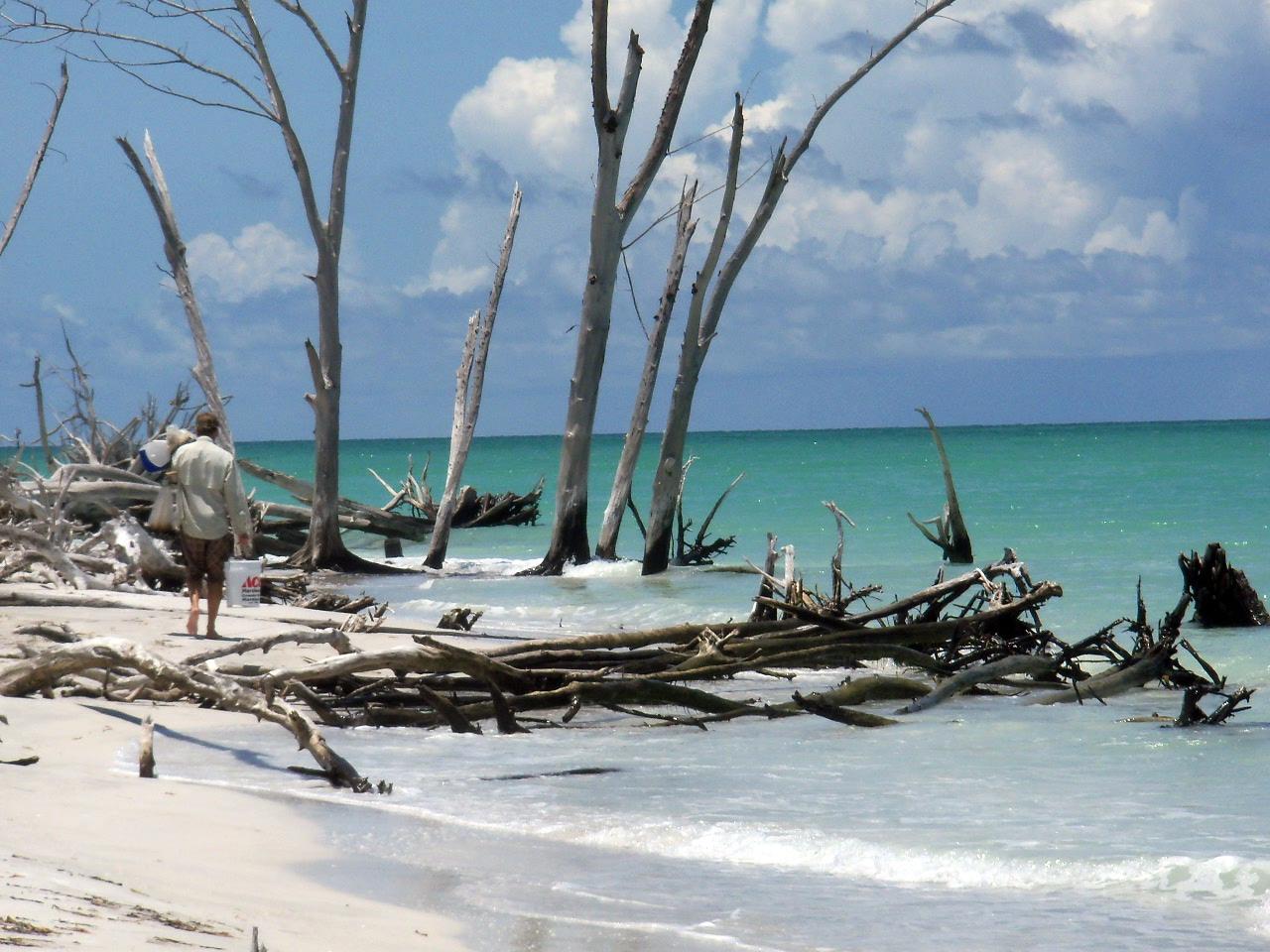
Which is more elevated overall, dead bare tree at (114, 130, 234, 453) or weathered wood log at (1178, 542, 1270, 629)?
dead bare tree at (114, 130, 234, 453)

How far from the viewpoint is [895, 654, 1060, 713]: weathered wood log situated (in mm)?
7367

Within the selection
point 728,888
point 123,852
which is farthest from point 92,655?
point 728,888

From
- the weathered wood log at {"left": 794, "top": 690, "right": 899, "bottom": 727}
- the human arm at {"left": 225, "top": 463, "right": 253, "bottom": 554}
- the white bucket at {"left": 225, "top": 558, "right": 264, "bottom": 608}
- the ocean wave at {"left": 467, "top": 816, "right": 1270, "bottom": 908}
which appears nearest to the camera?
the ocean wave at {"left": 467, "top": 816, "right": 1270, "bottom": 908}

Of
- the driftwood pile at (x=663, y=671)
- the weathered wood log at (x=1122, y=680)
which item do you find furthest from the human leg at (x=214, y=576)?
the weathered wood log at (x=1122, y=680)

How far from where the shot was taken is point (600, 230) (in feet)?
50.9

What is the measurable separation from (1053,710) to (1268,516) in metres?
21.5

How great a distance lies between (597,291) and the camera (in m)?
15.6

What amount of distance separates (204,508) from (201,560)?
0.34 metres

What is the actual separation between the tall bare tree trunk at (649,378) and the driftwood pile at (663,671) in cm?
874

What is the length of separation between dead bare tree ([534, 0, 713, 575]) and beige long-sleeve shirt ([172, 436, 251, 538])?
6.09 m

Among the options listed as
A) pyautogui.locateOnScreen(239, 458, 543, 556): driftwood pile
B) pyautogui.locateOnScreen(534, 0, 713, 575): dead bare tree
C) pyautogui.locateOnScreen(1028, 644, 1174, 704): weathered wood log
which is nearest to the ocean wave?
pyautogui.locateOnScreen(1028, 644, 1174, 704): weathered wood log

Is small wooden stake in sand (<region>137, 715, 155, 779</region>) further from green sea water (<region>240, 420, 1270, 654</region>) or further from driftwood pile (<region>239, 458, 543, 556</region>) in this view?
driftwood pile (<region>239, 458, 543, 556</region>)

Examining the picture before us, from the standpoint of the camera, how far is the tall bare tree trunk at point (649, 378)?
17.0m

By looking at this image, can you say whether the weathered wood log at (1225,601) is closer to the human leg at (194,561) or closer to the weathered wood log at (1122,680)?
the weathered wood log at (1122,680)
